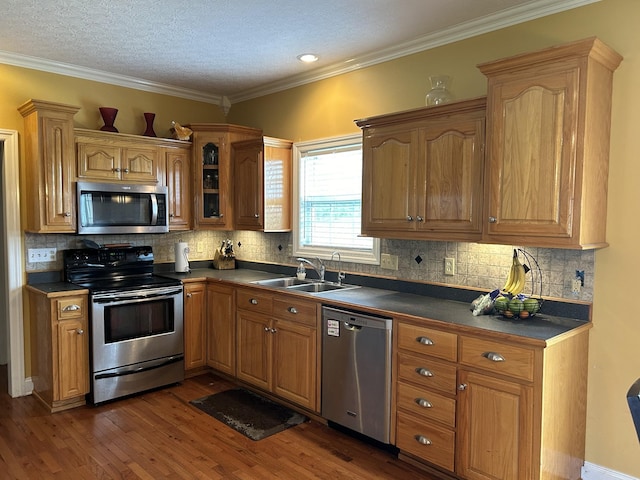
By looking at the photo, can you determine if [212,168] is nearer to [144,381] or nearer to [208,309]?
[208,309]

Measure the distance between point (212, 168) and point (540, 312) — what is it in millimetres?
3070

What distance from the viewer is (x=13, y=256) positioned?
3764mm

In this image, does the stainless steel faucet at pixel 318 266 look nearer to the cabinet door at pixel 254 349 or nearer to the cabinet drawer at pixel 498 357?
the cabinet door at pixel 254 349

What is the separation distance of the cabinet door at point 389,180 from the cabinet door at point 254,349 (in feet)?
3.76

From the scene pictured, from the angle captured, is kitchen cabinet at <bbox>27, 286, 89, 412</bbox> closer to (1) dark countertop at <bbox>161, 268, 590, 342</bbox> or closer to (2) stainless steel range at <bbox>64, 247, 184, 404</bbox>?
(2) stainless steel range at <bbox>64, 247, 184, 404</bbox>

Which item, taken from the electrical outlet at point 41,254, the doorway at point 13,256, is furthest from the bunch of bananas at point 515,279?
the doorway at point 13,256

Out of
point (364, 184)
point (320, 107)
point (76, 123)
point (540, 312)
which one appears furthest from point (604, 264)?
point (76, 123)

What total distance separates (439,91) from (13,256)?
345 cm

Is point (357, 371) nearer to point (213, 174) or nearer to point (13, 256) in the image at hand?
point (213, 174)

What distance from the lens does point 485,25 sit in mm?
2971

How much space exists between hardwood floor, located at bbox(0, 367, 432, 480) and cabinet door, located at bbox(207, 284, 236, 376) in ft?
1.83

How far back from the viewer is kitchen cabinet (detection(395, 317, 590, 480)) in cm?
225

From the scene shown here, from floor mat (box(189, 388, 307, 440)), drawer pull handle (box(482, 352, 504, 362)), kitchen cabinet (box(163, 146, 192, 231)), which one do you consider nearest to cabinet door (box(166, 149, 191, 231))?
kitchen cabinet (box(163, 146, 192, 231))

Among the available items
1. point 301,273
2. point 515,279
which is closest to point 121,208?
point 301,273
